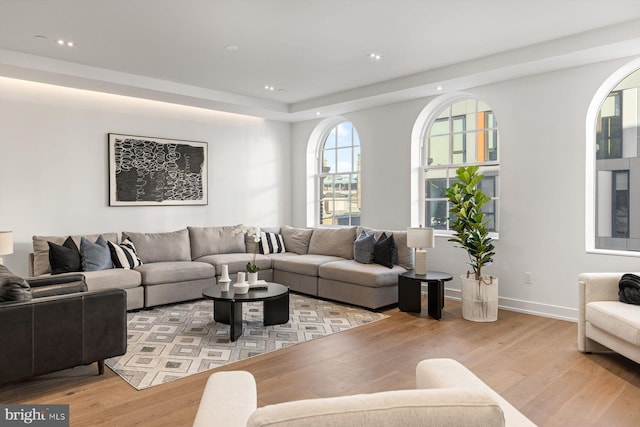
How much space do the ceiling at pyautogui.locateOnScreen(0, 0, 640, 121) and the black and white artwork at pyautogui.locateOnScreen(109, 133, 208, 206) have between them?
2.30ft

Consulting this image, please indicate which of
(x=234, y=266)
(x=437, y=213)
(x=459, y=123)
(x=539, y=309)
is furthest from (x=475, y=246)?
(x=234, y=266)

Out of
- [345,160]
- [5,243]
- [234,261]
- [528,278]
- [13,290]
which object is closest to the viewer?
[13,290]

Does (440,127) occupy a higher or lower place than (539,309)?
higher

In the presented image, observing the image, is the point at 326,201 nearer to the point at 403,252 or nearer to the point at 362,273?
the point at 403,252

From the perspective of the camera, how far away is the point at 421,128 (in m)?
6.05

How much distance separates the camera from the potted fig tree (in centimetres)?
453

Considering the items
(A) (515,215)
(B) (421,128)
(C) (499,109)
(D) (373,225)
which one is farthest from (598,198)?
(D) (373,225)

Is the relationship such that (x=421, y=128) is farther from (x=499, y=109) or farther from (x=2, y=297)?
(x=2, y=297)

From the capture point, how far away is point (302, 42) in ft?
13.8

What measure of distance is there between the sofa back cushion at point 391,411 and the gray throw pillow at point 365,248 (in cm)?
436

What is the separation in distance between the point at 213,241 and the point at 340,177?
7.72 feet

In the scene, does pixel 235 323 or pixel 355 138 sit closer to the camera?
pixel 235 323

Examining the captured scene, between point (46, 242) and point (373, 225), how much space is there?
4.13 meters

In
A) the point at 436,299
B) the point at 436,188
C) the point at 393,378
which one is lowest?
the point at 393,378
